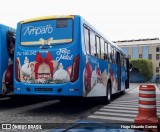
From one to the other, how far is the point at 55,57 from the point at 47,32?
991 mm

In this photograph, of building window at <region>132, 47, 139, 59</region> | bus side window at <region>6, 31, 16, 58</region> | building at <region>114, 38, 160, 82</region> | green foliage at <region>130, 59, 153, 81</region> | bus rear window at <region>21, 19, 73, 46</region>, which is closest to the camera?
bus rear window at <region>21, 19, 73, 46</region>

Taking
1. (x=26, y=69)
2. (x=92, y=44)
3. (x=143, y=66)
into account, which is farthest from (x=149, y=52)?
(x=26, y=69)

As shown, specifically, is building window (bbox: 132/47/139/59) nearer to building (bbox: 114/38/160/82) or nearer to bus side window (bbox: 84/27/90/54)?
building (bbox: 114/38/160/82)

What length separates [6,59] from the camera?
11289mm

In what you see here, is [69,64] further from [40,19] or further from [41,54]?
[40,19]

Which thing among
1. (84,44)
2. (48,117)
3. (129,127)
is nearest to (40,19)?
(84,44)

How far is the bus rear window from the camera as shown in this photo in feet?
32.1

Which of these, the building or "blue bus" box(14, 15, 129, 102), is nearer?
"blue bus" box(14, 15, 129, 102)

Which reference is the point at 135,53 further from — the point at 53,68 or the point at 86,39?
the point at 53,68

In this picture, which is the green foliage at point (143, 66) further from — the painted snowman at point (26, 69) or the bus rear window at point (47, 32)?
the painted snowman at point (26, 69)

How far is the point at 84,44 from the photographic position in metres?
9.85

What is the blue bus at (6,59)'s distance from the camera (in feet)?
36.0

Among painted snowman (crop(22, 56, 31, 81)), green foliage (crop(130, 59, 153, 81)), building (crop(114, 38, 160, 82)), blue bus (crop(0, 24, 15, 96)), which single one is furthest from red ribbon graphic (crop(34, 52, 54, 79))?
building (crop(114, 38, 160, 82))

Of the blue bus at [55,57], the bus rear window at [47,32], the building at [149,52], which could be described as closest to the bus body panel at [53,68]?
the blue bus at [55,57]
